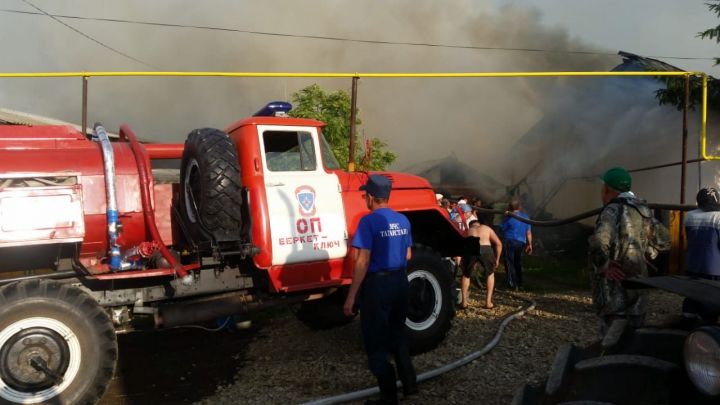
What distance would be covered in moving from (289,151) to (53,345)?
276 cm

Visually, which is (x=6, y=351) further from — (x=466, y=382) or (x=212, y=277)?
(x=466, y=382)

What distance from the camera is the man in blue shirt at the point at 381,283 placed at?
13.7ft

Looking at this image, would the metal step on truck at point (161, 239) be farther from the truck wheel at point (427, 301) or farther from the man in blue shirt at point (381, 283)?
the man in blue shirt at point (381, 283)

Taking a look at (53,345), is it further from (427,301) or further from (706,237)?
(706,237)

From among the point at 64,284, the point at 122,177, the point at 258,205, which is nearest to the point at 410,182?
the point at 258,205

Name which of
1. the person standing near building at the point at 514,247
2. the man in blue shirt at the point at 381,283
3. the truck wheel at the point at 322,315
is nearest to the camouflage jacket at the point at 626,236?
the man in blue shirt at the point at 381,283

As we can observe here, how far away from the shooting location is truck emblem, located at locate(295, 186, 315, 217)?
553cm

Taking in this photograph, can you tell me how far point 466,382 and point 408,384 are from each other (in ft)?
2.70

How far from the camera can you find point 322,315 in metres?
6.91

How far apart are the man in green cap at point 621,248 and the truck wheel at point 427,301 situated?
2.01m

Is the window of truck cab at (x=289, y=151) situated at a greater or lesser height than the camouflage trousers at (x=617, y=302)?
greater

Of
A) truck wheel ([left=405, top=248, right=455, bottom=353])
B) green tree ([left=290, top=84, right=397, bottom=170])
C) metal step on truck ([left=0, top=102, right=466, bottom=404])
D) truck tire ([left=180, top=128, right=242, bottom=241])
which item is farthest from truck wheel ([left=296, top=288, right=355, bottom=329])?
green tree ([left=290, top=84, right=397, bottom=170])

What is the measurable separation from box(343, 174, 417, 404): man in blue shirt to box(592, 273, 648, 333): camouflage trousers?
1.52 metres

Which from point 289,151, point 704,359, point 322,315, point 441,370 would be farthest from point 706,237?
point 322,315
